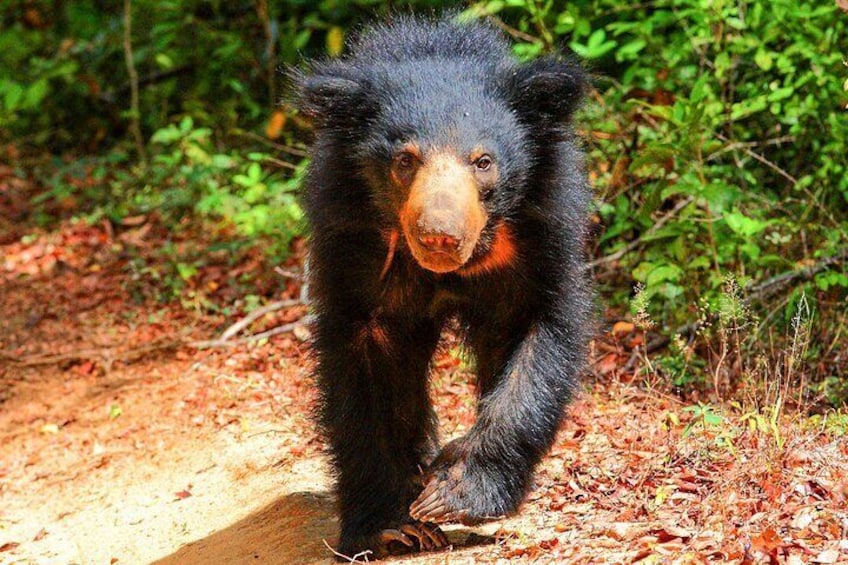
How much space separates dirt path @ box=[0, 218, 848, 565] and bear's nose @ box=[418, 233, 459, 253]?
1.11 meters

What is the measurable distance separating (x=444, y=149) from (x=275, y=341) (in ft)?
11.6

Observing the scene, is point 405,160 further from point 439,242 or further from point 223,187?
point 223,187

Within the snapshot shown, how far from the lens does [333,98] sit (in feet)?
15.1

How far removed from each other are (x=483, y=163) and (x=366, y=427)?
3.86ft

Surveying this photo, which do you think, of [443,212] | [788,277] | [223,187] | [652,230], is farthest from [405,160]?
[223,187]

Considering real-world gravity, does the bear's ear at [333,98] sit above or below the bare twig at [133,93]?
above

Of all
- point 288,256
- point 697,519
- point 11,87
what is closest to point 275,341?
point 288,256

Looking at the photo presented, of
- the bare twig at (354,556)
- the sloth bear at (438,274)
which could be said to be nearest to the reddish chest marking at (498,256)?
the sloth bear at (438,274)

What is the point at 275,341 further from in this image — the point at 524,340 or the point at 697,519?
the point at 697,519

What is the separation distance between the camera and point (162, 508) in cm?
596

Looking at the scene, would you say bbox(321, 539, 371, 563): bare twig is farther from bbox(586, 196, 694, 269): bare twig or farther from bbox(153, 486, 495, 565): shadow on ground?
bbox(586, 196, 694, 269): bare twig

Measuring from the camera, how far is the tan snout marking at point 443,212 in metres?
3.99

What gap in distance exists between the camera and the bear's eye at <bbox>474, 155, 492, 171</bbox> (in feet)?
14.1

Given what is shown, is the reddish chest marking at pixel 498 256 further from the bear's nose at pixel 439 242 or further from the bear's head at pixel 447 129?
the bear's nose at pixel 439 242
